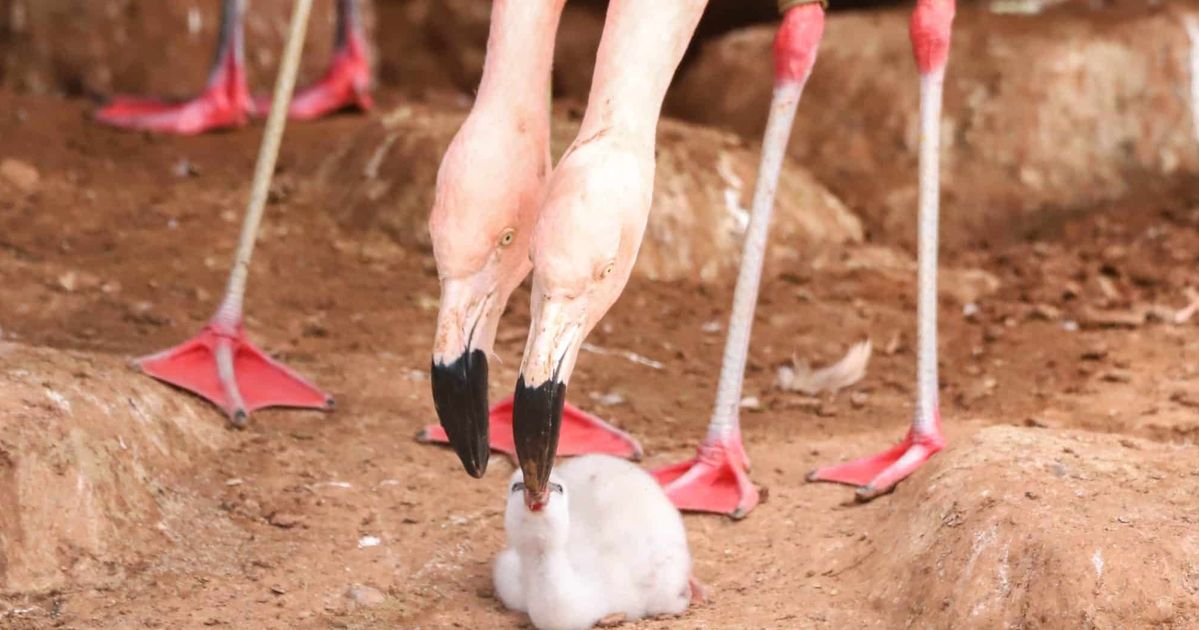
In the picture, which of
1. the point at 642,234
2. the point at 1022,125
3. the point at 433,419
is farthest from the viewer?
the point at 1022,125

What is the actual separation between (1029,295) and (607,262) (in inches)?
122

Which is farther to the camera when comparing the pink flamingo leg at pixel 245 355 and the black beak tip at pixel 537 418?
the pink flamingo leg at pixel 245 355

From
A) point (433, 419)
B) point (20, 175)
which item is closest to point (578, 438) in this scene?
point (433, 419)

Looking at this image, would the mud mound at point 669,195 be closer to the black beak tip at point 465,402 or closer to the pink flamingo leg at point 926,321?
the pink flamingo leg at point 926,321

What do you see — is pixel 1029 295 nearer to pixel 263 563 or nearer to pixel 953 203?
pixel 953 203

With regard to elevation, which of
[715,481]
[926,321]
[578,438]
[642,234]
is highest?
[642,234]

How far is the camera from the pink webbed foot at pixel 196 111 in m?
6.38

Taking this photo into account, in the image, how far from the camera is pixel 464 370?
8.96ft

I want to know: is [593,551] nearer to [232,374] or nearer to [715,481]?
[715,481]

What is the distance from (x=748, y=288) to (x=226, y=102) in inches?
136

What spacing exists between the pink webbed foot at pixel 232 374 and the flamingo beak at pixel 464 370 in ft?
4.37

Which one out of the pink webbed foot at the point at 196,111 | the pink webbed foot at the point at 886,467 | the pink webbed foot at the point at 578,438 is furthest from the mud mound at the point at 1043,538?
the pink webbed foot at the point at 196,111

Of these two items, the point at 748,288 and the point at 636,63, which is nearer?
the point at 636,63

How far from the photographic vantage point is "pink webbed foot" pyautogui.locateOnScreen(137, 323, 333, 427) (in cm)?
395
